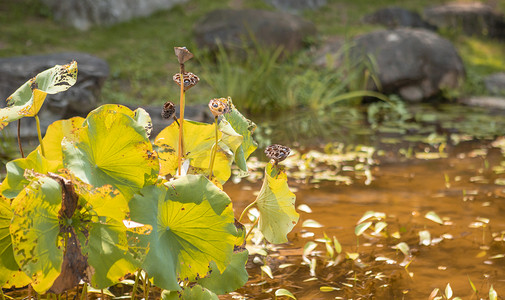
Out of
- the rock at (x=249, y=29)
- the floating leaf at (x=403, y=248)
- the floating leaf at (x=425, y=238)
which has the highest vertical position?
the floating leaf at (x=403, y=248)

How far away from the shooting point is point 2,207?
2.84ft

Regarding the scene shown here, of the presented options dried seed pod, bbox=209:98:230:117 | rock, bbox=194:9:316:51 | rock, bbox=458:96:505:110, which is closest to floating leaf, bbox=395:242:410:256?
dried seed pod, bbox=209:98:230:117

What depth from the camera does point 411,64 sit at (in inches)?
206

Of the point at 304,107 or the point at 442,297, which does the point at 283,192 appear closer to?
the point at 442,297

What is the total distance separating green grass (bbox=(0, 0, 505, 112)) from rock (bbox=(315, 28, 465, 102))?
1.14ft

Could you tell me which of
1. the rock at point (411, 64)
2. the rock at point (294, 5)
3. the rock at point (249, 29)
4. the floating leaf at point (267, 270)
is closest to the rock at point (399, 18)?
the rock at point (294, 5)

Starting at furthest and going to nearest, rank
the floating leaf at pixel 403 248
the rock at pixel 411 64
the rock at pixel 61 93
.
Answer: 1. the rock at pixel 411 64
2. the rock at pixel 61 93
3. the floating leaf at pixel 403 248

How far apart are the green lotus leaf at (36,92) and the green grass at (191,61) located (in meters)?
3.20

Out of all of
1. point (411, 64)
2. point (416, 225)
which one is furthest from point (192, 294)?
point (411, 64)

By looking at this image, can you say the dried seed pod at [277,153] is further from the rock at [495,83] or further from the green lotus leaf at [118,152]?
the rock at [495,83]

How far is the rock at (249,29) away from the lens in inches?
252

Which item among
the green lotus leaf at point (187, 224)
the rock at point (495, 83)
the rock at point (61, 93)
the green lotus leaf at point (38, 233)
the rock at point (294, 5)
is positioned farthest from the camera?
the rock at point (294, 5)

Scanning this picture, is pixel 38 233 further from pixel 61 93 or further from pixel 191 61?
pixel 191 61

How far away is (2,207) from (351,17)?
8.14m
